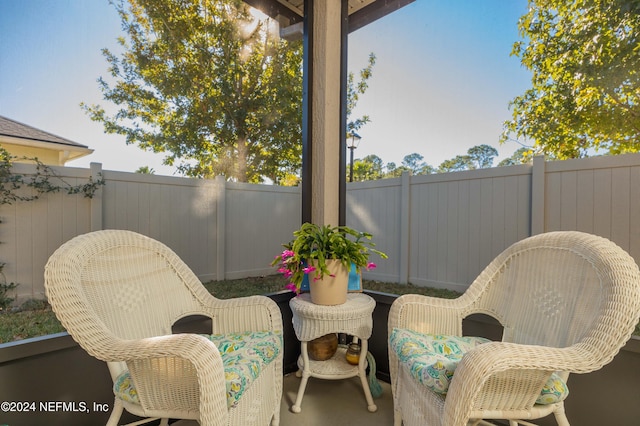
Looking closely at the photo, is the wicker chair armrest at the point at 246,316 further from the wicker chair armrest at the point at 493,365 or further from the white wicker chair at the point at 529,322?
the wicker chair armrest at the point at 493,365

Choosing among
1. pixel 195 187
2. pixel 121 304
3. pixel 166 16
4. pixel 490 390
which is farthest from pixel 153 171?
pixel 490 390

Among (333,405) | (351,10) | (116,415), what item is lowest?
(333,405)

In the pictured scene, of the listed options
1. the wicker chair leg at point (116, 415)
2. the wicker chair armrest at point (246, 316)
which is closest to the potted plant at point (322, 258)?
the wicker chair armrest at point (246, 316)

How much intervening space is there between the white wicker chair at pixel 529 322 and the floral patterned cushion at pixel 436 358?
0.04 m

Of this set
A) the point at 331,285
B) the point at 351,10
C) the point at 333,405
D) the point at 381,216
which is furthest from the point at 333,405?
the point at 351,10

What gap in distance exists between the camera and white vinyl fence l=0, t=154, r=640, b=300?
139cm

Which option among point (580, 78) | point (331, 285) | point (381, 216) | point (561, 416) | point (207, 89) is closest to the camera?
point (561, 416)

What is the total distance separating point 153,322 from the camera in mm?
1390

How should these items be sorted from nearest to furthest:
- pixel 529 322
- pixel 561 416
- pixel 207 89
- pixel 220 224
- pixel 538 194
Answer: pixel 561 416 < pixel 529 322 < pixel 538 194 < pixel 207 89 < pixel 220 224

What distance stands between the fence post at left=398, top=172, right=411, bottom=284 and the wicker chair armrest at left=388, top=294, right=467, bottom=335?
56cm

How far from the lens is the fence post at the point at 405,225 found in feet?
6.91

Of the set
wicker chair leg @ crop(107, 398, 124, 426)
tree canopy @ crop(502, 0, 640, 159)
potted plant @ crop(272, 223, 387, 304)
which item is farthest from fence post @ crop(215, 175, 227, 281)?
tree canopy @ crop(502, 0, 640, 159)

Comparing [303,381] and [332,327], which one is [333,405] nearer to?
[303,381]

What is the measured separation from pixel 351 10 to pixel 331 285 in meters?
1.95
